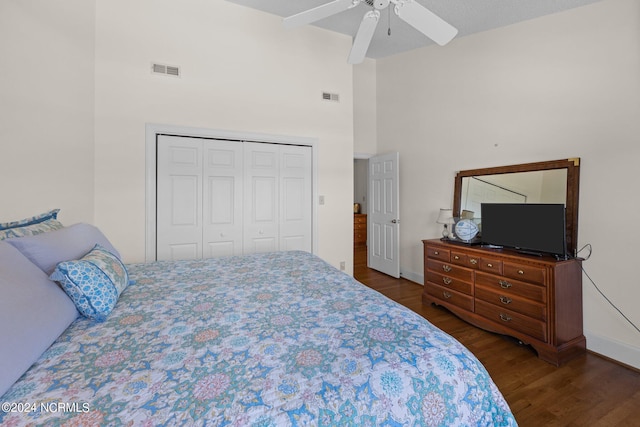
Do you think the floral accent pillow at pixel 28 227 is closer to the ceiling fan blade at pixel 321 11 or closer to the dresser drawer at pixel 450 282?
the ceiling fan blade at pixel 321 11

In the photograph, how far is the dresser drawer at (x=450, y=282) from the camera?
2.81 meters

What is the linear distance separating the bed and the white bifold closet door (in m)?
1.76

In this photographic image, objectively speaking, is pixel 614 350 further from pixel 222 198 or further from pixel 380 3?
pixel 222 198

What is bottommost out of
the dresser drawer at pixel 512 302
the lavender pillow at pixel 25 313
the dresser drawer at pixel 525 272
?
the dresser drawer at pixel 512 302

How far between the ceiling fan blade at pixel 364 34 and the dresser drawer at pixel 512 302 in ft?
8.05

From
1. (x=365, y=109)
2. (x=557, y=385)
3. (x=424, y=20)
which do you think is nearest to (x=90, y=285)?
(x=424, y=20)

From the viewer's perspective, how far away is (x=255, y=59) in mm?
3309

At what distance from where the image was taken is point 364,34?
7.01ft

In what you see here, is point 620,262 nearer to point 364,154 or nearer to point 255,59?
point 364,154

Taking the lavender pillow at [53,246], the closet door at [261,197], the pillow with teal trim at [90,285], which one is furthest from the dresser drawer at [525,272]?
the lavender pillow at [53,246]

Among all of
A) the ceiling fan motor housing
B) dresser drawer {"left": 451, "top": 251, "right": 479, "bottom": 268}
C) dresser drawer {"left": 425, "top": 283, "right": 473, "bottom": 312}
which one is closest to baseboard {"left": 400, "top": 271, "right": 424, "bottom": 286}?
dresser drawer {"left": 425, "top": 283, "right": 473, "bottom": 312}

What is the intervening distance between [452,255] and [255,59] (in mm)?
3212

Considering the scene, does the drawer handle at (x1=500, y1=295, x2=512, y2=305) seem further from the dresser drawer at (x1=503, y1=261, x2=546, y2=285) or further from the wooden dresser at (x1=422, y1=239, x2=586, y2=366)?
the dresser drawer at (x1=503, y1=261, x2=546, y2=285)

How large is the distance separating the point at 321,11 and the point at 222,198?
2.09 m
